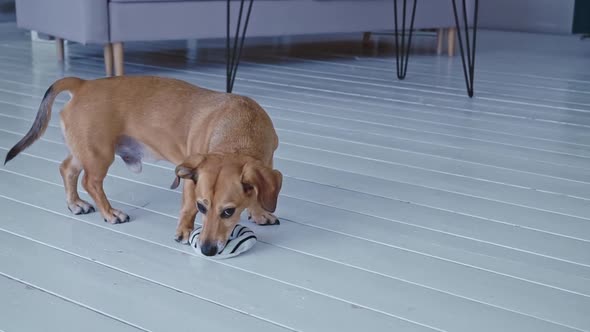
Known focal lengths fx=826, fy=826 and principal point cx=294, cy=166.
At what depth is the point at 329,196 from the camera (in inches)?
82.5

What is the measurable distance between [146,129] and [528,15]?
522cm

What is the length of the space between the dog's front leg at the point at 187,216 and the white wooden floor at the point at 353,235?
3 centimetres

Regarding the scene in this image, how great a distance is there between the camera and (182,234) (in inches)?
69.2

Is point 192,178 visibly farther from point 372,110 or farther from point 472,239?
point 372,110

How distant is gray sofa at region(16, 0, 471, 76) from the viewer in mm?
3740

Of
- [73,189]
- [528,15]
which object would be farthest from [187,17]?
[528,15]

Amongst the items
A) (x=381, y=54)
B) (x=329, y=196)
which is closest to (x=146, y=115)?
(x=329, y=196)

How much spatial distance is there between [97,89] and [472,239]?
0.91 meters

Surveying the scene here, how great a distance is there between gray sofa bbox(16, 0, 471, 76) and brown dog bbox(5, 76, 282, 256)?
1877mm

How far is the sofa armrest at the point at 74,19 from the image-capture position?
12.1 feet

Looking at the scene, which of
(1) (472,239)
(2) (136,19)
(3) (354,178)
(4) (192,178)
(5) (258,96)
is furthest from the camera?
(2) (136,19)

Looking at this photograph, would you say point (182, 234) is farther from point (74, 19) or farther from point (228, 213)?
point (74, 19)

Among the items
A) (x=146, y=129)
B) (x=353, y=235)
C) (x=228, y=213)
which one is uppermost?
(x=146, y=129)

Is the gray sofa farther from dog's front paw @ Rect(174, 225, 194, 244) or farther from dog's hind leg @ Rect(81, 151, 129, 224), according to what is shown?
dog's front paw @ Rect(174, 225, 194, 244)
